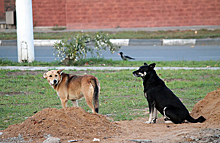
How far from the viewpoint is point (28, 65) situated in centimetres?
1195

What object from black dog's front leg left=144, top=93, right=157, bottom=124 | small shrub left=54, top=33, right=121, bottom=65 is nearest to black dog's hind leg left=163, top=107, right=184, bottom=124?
black dog's front leg left=144, top=93, right=157, bottom=124

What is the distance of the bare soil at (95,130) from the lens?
4.73 metres

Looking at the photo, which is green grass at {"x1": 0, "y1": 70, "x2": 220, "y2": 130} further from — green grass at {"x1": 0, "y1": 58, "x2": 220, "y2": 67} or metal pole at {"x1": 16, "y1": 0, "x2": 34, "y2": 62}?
metal pole at {"x1": 16, "y1": 0, "x2": 34, "y2": 62}

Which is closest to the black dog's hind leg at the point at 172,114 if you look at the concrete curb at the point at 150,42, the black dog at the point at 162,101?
the black dog at the point at 162,101

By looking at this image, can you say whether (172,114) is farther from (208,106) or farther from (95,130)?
(95,130)

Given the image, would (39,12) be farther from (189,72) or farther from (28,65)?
(189,72)

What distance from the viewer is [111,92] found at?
8477 mm

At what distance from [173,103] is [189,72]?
5024mm

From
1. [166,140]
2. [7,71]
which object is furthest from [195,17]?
[166,140]

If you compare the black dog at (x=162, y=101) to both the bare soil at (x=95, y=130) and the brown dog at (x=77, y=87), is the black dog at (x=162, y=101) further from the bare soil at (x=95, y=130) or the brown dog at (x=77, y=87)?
the brown dog at (x=77, y=87)

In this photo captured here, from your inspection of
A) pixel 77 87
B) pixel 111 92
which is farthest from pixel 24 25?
pixel 77 87

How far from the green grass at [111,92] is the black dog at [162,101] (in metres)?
0.84

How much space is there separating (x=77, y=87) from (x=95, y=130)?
4.81 ft

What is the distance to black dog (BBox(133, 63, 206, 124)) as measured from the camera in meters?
5.61
